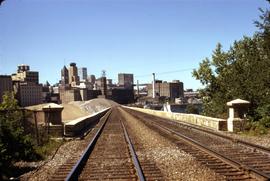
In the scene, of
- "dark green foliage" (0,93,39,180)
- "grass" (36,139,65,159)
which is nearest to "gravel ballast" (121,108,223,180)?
"grass" (36,139,65,159)

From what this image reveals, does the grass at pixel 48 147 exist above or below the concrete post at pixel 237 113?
below

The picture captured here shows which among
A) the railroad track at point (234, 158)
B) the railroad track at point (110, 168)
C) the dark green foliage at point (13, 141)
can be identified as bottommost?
the railroad track at point (110, 168)

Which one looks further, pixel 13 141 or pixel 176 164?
pixel 13 141

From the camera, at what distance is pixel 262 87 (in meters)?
24.7

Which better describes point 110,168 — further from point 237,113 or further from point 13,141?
point 237,113

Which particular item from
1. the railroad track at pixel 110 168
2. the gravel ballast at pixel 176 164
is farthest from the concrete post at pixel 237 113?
the railroad track at pixel 110 168

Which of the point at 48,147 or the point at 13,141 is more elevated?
the point at 13,141

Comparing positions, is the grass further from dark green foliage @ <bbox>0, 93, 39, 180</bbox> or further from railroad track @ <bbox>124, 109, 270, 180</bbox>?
railroad track @ <bbox>124, 109, 270, 180</bbox>

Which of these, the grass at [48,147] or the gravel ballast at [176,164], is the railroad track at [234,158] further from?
the grass at [48,147]

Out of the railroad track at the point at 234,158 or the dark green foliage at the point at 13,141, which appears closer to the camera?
the railroad track at the point at 234,158

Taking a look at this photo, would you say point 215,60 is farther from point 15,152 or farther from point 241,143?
Answer: point 15,152

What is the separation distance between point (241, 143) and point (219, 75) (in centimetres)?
3616

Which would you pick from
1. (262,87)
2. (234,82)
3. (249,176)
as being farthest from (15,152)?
(234,82)

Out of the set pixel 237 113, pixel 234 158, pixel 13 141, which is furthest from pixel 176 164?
pixel 237 113
